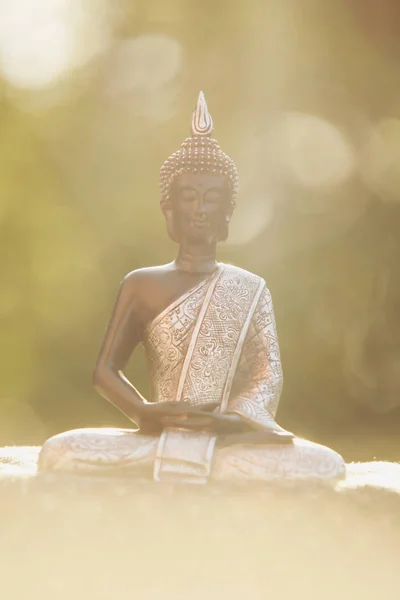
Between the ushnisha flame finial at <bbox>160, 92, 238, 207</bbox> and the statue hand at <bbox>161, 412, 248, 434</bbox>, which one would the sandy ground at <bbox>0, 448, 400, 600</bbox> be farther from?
the ushnisha flame finial at <bbox>160, 92, 238, 207</bbox>

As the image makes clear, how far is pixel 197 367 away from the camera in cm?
393

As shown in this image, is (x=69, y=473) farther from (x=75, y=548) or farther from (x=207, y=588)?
(x=207, y=588)

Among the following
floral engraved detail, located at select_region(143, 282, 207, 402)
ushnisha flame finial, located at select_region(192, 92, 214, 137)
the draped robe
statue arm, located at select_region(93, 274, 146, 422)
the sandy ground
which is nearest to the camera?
the sandy ground

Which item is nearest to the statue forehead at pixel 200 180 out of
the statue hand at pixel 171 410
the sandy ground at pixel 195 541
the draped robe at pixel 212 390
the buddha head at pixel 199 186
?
the buddha head at pixel 199 186

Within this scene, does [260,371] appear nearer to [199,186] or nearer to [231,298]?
[231,298]

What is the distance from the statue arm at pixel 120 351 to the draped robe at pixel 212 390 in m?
0.08

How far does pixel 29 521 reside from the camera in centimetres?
329

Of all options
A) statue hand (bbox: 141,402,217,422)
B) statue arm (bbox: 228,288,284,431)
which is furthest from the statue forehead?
statue hand (bbox: 141,402,217,422)

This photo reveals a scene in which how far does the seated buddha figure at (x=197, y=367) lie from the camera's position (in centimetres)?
363

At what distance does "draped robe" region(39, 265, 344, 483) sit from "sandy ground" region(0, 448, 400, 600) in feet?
0.48

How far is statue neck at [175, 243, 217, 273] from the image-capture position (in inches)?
163

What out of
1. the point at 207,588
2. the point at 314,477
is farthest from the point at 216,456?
the point at 207,588

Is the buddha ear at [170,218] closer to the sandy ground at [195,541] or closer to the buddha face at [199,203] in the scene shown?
the buddha face at [199,203]

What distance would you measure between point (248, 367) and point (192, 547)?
3.48ft
